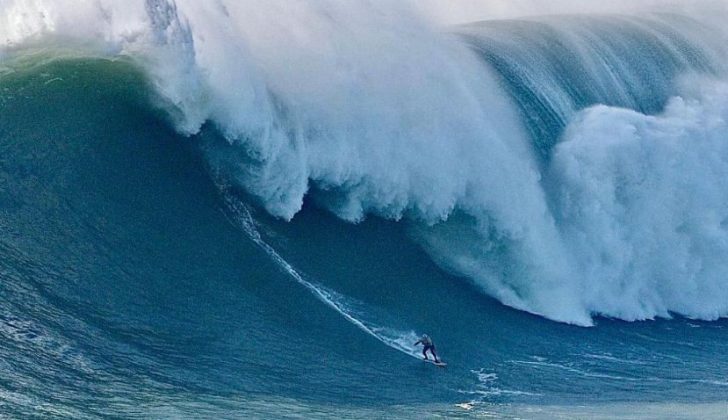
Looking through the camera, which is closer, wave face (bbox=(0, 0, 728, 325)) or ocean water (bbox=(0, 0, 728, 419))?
ocean water (bbox=(0, 0, 728, 419))

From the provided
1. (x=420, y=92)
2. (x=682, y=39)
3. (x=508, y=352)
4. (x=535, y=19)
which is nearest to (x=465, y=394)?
(x=508, y=352)

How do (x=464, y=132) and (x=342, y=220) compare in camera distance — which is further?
(x=464, y=132)

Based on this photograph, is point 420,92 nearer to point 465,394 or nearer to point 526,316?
point 526,316

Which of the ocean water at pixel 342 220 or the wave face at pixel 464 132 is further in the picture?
the wave face at pixel 464 132

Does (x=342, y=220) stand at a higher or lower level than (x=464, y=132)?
lower
